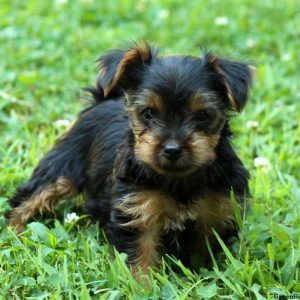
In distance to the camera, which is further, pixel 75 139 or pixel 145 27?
pixel 145 27

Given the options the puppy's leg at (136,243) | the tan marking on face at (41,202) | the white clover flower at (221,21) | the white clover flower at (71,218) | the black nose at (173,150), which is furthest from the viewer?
the white clover flower at (221,21)

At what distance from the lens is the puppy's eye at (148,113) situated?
4.55 metres

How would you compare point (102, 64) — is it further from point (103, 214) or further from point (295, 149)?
point (295, 149)

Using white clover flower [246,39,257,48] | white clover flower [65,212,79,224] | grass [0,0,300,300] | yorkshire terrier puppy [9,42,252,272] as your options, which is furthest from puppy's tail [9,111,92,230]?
white clover flower [246,39,257,48]

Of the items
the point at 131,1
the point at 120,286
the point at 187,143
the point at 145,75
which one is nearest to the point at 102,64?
the point at 145,75

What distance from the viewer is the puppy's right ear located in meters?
4.68

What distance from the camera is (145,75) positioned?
4.67 metres

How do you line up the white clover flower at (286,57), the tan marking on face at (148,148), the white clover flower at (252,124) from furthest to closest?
the white clover flower at (286,57)
the white clover flower at (252,124)
the tan marking on face at (148,148)

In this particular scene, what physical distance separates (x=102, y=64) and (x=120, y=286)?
4.85ft

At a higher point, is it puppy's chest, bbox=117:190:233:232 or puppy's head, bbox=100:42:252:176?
puppy's head, bbox=100:42:252:176

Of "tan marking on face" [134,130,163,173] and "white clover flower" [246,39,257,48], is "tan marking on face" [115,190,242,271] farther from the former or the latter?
"white clover flower" [246,39,257,48]

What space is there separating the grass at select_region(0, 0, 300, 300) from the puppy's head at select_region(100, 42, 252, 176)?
2.19 feet

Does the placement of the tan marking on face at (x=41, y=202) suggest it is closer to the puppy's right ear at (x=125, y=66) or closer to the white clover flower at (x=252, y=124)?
the puppy's right ear at (x=125, y=66)

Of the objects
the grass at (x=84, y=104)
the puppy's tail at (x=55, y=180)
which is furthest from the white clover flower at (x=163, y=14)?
the puppy's tail at (x=55, y=180)
